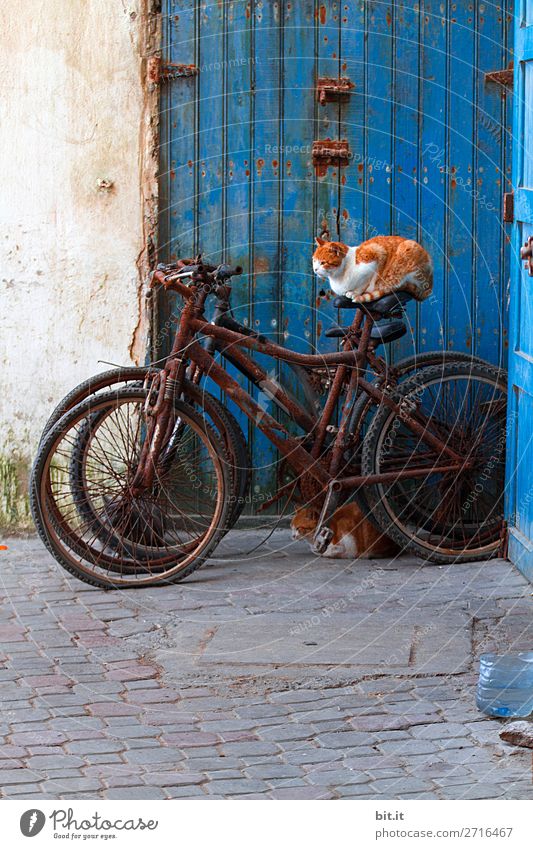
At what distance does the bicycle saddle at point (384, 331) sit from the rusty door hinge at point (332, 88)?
114 centimetres

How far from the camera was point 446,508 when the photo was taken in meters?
6.22

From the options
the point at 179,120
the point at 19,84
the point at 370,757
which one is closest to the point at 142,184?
the point at 179,120

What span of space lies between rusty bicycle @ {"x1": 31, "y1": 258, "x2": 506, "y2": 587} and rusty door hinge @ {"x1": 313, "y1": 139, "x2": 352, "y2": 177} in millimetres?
745

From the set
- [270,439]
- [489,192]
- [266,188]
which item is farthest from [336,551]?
[489,192]

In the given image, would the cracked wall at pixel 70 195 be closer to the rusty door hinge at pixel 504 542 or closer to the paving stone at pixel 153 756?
the rusty door hinge at pixel 504 542

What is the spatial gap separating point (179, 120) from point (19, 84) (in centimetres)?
78

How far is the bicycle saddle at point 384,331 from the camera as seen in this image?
6.01 m

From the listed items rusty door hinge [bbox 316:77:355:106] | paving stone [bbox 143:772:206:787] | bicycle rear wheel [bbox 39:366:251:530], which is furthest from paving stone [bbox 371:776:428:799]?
rusty door hinge [bbox 316:77:355:106]

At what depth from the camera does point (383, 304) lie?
5.96 metres

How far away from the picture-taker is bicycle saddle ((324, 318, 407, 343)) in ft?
19.7

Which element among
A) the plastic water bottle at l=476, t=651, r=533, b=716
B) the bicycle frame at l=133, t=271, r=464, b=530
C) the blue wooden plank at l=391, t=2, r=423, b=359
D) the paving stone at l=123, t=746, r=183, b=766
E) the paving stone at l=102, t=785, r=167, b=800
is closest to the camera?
the paving stone at l=102, t=785, r=167, b=800

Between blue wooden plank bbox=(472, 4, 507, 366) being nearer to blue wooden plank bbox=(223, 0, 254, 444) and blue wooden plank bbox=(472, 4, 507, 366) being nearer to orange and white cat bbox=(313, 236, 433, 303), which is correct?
orange and white cat bbox=(313, 236, 433, 303)

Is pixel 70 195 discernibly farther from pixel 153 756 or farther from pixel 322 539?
pixel 153 756

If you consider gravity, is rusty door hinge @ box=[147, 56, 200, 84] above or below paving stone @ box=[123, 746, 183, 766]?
above
